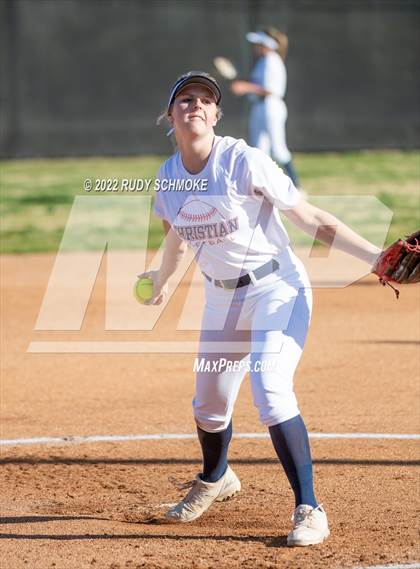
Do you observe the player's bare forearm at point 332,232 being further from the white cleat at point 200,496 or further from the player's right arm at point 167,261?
the white cleat at point 200,496

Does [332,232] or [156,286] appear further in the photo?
[156,286]

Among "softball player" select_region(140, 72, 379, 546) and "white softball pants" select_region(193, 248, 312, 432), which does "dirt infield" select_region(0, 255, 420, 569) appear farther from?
"white softball pants" select_region(193, 248, 312, 432)

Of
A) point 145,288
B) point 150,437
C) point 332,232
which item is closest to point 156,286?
point 145,288

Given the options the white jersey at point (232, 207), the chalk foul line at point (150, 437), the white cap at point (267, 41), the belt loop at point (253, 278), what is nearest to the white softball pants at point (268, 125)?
the white cap at point (267, 41)

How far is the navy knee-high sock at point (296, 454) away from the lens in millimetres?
5117

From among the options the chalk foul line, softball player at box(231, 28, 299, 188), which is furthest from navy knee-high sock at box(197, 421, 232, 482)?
softball player at box(231, 28, 299, 188)

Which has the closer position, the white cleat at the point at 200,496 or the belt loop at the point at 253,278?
the belt loop at the point at 253,278

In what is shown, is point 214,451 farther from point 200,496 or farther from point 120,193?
point 120,193

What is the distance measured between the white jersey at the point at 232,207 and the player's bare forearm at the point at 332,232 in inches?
3.2

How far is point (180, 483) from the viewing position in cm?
628

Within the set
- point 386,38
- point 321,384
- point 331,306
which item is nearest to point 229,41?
point 386,38

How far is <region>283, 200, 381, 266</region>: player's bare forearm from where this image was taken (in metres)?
5.12

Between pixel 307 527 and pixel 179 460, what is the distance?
1.77 meters

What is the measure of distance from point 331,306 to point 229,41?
1521 cm
